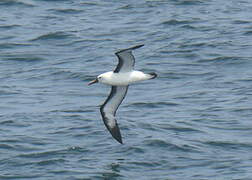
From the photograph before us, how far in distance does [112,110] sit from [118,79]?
1.54m

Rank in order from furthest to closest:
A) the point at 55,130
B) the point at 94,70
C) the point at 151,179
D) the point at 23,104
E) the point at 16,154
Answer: the point at 94,70 < the point at 23,104 < the point at 55,130 < the point at 16,154 < the point at 151,179

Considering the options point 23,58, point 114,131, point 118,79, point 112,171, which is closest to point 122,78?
point 118,79

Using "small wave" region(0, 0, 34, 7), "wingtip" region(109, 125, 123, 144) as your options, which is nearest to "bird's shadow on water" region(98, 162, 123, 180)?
"wingtip" region(109, 125, 123, 144)

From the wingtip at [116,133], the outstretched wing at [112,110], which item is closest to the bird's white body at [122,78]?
the outstretched wing at [112,110]

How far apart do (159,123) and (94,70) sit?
4.87m

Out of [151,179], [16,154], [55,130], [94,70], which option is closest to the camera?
[151,179]

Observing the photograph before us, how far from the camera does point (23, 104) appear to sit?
24422 mm

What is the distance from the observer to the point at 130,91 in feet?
83.2

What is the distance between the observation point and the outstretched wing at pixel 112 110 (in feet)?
67.8

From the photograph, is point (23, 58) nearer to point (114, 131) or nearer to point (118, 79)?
point (114, 131)

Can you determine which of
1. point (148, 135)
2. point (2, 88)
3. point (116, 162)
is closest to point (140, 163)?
A: point (116, 162)

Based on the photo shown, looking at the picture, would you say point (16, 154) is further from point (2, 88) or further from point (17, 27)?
point (17, 27)

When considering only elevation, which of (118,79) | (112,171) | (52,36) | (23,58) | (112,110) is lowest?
(112,171)

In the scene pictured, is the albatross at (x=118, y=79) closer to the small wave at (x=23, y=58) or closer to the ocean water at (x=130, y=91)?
the ocean water at (x=130, y=91)
